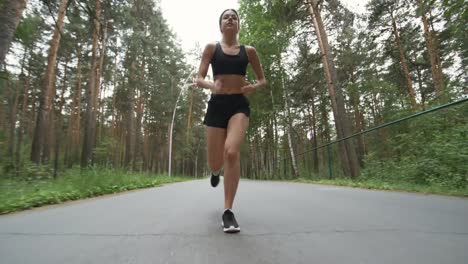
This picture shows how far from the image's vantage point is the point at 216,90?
256 centimetres

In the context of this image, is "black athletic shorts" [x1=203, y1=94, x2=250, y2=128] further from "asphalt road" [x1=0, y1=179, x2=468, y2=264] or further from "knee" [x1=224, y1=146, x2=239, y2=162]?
"asphalt road" [x1=0, y1=179, x2=468, y2=264]

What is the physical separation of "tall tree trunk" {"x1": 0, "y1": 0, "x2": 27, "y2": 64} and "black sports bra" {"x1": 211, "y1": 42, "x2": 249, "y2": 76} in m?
4.53

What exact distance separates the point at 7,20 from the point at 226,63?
473 centimetres

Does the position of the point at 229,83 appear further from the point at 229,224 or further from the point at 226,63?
the point at 229,224

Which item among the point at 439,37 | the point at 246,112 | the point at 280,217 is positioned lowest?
the point at 280,217

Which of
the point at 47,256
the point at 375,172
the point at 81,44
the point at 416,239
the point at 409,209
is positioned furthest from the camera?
the point at 81,44

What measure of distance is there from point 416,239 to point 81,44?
908 inches

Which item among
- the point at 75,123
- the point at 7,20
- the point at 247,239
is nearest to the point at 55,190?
the point at 7,20

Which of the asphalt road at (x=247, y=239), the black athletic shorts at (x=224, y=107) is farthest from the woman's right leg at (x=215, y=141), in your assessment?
the asphalt road at (x=247, y=239)

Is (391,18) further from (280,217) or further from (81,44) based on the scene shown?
(81,44)

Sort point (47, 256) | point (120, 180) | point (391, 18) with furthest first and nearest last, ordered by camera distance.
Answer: point (391, 18) < point (120, 180) < point (47, 256)

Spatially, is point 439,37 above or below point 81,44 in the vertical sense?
below

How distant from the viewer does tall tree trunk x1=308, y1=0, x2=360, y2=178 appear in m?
10.8

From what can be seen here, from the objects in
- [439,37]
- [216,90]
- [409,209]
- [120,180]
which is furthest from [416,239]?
[439,37]
